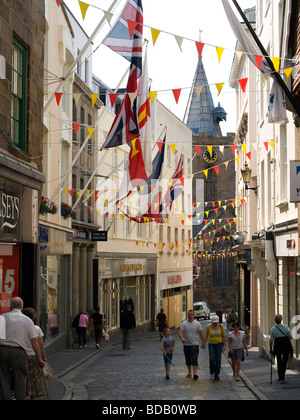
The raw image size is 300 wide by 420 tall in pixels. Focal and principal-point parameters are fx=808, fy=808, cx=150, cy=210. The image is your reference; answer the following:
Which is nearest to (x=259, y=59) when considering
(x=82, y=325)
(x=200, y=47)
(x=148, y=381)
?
(x=200, y=47)

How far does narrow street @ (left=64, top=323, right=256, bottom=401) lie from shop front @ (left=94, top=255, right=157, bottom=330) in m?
12.0

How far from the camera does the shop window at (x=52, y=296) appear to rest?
24.2m

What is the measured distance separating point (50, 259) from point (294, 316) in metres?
8.90

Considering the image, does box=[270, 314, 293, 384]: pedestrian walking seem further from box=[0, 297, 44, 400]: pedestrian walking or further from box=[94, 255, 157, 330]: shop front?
box=[94, 255, 157, 330]: shop front

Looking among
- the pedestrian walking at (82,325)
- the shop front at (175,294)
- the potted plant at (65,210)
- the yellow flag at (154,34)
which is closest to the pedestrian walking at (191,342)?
the yellow flag at (154,34)

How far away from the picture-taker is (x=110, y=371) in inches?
818

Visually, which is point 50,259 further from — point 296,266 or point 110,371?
point 296,266

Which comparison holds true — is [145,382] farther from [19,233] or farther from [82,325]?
[82,325]

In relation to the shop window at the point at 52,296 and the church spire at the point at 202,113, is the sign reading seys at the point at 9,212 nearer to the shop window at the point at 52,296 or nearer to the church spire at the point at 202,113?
the shop window at the point at 52,296

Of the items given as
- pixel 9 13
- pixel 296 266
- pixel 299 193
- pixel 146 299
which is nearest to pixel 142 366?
pixel 296 266

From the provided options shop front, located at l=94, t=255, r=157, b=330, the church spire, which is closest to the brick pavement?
shop front, located at l=94, t=255, r=157, b=330

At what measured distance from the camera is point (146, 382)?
17.8 metres

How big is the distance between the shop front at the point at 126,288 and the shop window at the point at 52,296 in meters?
7.46
